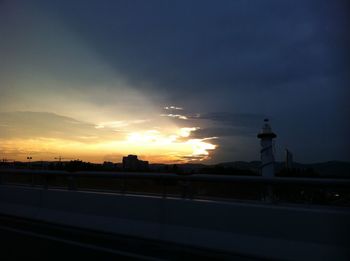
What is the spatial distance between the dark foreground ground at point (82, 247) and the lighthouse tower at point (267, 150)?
6197 mm

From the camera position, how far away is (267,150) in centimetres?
1708

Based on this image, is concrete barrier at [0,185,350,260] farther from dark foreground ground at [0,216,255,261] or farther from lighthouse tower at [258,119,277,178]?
lighthouse tower at [258,119,277,178]

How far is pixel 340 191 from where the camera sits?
349 inches

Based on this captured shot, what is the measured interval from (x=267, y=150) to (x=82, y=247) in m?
8.08

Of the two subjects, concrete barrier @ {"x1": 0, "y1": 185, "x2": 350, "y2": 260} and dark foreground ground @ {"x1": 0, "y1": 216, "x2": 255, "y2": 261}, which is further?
dark foreground ground @ {"x1": 0, "y1": 216, "x2": 255, "y2": 261}

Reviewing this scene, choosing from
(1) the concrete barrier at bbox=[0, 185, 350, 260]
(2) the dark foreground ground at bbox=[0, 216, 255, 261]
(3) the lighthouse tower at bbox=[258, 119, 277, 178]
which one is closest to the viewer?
(1) the concrete barrier at bbox=[0, 185, 350, 260]

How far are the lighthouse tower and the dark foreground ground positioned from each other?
6197 mm

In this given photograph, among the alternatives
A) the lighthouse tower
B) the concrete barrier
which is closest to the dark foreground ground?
the concrete barrier

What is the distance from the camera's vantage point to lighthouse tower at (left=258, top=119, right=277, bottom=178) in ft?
54.2

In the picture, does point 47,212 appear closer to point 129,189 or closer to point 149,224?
point 129,189

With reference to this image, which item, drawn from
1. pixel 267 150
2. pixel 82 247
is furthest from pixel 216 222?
pixel 267 150

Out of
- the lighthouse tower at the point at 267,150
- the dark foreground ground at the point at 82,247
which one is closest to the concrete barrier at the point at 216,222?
the dark foreground ground at the point at 82,247

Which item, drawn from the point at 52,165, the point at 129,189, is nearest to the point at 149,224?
the point at 129,189

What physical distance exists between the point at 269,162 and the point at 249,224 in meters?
7.11
